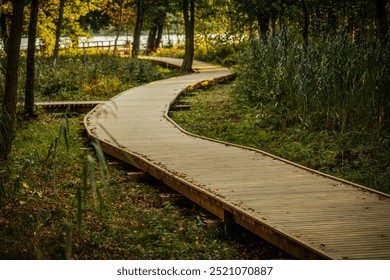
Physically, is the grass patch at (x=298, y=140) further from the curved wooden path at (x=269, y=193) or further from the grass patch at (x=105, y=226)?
the grass patch at (x=105, y=226)

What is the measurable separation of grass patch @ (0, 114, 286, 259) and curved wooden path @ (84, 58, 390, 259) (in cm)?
26

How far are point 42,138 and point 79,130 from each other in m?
1.25

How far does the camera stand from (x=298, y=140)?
10.3 m

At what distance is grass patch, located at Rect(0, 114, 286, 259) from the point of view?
577 centimetres

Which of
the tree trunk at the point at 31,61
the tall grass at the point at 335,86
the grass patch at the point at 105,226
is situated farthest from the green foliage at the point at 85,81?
the grass patch at the point at 105,226

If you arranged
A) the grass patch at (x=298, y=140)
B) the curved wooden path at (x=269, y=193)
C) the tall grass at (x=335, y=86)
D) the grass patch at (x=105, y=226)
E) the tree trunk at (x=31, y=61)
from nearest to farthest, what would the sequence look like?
the curved wooden path at (x=269, y=193)
the grass patch at (x=105, y=226)
the grass patch at (x=298, y=140)
the tall grass at (x=335, y=86)
the tree trunk at (x=31, y=61)

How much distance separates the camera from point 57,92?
17.6 metres

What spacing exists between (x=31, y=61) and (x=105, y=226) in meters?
6.95

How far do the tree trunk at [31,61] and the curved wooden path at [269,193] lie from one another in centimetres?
245

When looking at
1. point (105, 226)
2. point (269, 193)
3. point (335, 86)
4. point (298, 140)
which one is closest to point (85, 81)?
point (298, 140)

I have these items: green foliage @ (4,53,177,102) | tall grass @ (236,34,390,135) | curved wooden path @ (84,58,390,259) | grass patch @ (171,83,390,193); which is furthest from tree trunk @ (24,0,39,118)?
tall grass @ (236,34,390,135)

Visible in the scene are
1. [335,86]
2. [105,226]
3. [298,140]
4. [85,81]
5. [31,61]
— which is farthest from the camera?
[85,81]

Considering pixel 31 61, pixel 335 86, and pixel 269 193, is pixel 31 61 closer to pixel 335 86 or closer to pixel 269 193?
pixel 335 86

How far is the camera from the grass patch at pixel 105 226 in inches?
227
